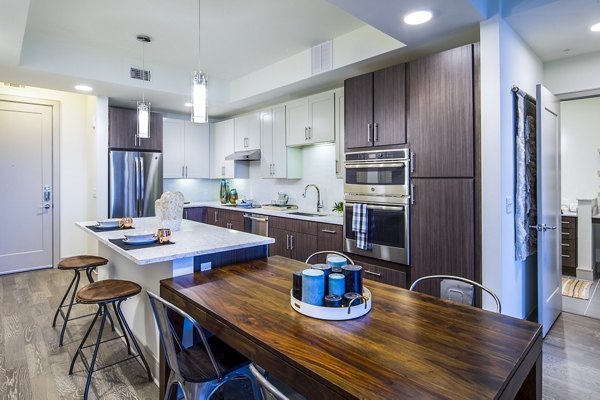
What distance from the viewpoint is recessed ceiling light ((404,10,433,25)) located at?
232 centimetres

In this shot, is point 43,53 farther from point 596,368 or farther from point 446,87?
point 596,368

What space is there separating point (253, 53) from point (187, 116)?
2.55 meters

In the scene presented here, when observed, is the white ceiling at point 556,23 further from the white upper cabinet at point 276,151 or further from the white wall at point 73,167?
the white wall at point 73,167

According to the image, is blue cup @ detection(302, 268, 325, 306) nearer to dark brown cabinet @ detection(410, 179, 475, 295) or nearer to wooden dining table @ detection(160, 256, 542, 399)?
wooden dining table @ detection(160, 256, 542, 399)

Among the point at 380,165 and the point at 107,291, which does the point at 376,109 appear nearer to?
the point at 380,165

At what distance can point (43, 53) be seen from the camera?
3572 millimetres

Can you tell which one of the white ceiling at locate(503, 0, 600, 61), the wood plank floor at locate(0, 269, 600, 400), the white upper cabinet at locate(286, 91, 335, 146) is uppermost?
the white ceiling at locate(503, 0, 600, 61)

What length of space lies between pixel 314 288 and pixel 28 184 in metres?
5.52

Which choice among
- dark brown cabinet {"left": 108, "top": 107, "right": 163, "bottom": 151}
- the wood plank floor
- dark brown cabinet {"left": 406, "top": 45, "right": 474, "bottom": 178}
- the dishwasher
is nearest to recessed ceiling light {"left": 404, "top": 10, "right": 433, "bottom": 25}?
dark brown cabinet {"left": 406, "top": 45, "right": 474, "bottom": 178}

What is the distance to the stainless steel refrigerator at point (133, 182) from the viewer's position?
15.5 ft

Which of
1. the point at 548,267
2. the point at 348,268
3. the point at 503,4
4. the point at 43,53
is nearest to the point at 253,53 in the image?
the point at 43,53

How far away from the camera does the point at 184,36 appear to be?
351 centimetres

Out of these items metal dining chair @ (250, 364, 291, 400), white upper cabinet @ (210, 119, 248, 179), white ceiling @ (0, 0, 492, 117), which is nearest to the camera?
metal dining chair @ (250, 364, 291, 400)

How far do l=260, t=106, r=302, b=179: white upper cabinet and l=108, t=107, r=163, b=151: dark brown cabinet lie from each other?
5.53 feet
